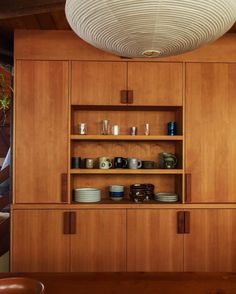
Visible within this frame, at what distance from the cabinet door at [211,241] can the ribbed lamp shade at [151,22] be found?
192 centimetres

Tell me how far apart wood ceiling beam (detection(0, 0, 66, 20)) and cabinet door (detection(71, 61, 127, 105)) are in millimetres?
604

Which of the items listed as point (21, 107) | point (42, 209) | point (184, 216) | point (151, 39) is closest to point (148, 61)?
point (21, 107)

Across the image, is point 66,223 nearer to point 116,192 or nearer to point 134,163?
point 116,192

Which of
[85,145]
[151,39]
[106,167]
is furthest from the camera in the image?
[85,145]

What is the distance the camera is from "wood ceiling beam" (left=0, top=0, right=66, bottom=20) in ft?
7.21

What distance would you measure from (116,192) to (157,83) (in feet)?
3.45

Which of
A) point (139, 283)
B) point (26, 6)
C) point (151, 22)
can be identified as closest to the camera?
point (151, 22)

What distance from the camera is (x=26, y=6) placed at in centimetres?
222

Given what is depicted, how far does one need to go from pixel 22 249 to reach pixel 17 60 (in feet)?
5.33

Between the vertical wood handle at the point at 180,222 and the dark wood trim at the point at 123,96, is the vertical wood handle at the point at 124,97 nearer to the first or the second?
the dark wood trim at the point at 123,96

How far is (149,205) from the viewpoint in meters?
2.78

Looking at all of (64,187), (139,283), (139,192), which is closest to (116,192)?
(139,192)

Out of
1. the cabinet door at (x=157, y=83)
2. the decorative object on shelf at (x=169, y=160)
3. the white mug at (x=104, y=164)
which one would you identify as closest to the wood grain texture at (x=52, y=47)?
the cabinet door at (x=157, y=83)

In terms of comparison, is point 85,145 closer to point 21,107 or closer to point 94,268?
point 21,107
